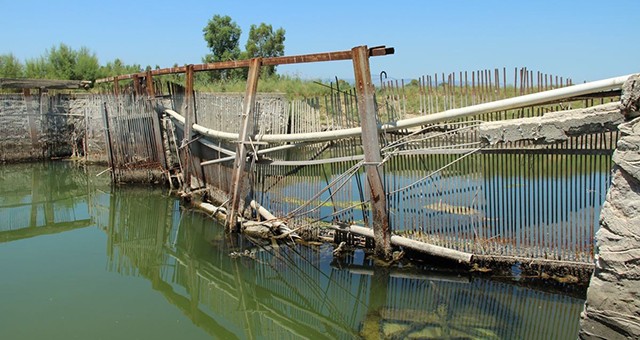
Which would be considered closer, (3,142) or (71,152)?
(3,142)

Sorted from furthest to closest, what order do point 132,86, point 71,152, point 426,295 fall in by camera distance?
point 71,152
point 132,86
point 426,295

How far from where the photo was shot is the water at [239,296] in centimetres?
609

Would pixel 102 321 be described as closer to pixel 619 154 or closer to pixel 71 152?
pixel 619 154

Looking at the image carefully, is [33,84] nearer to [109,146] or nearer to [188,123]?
[109,146]

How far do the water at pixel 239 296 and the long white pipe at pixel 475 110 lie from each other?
1.85 m

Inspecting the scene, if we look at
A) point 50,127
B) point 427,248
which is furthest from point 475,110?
point 50,127

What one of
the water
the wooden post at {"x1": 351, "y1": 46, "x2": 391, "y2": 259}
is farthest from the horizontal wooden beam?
the wooden post at {"x1": 351, "y1": 46, "x2": 391, "y2": 259}

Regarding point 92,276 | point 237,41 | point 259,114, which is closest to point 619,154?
point 259,114

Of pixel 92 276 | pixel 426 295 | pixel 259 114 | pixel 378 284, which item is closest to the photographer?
pixel 426 295

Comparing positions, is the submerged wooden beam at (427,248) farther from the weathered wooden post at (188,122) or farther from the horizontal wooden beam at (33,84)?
the horizontal wooden beam at (33,84)

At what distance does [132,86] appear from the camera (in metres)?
13.6

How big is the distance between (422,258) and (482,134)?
2.16 metres

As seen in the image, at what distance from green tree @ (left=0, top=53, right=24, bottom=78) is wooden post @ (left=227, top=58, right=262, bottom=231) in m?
17.7

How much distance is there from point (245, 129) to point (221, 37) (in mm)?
24001
